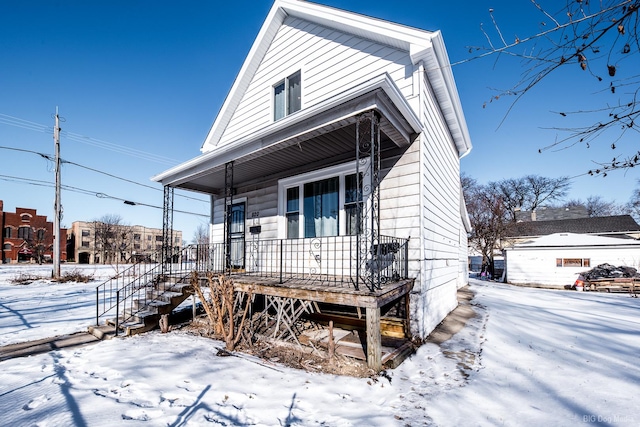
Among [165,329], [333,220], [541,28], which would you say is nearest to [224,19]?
[333,220]

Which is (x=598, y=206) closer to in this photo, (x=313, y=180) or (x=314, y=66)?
(x=314, y=66)

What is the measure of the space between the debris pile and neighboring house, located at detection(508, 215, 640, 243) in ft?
36.9

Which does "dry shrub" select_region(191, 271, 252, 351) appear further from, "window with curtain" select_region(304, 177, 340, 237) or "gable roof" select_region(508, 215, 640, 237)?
"gable roof" select_region(508, 215, 640, 237)

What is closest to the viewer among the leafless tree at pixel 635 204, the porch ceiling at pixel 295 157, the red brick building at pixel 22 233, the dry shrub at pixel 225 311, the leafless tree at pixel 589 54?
the leafless tree at pixel 589 54

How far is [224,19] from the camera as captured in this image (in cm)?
1024

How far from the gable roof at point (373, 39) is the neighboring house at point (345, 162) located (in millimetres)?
33

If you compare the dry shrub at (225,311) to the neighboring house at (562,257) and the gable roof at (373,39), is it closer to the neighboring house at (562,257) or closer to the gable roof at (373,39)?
the gable roof at (373,39)

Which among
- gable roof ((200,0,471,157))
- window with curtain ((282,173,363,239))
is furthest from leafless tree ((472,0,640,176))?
window with curtain ((282,173,363,239))

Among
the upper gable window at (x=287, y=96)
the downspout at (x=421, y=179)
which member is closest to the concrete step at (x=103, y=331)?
the downspout at (x=421, y=179)

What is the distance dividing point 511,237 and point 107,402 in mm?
31806

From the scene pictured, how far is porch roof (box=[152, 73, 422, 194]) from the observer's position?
456 centimetres

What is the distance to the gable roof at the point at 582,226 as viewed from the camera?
80.0ft

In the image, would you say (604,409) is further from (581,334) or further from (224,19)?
(224,19)

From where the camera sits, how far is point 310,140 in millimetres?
5992
